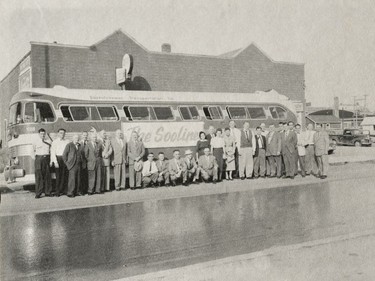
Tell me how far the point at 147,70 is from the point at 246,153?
1355cm

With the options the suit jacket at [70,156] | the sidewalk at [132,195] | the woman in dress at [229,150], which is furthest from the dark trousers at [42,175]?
the woman in dress at [229,150]

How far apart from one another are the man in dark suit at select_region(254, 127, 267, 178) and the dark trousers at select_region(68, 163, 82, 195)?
19.0 feet

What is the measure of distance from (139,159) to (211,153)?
2.46 meters

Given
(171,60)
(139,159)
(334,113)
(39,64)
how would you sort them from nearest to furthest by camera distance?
(139,159) → (39,64) → (171,60) → (334,113)

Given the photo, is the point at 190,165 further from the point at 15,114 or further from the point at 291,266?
the point at 291,266

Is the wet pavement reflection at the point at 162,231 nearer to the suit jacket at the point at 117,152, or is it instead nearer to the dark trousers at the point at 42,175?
the dark trousers at the point at 42,175

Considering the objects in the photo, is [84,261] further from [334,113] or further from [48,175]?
[334,113]

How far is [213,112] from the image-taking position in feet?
47.9

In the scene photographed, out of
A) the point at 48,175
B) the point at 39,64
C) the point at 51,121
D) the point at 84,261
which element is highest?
the point at 39,64

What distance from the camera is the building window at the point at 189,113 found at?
46.1 ft

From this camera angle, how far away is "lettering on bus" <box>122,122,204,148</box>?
43.1 ft

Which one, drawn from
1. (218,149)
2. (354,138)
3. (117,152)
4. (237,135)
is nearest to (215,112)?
(237,135)

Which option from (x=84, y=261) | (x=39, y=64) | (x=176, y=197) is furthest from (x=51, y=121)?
(x=39, y=64)

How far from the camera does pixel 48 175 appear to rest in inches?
409
